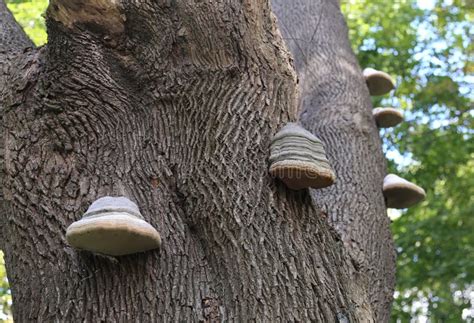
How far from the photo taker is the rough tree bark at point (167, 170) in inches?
97.4

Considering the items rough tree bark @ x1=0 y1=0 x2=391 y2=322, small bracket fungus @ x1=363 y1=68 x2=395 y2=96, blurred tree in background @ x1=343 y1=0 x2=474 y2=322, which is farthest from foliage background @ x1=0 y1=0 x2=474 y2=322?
rough tree bark @ x1=0 y1=0 x2=391 y2=322

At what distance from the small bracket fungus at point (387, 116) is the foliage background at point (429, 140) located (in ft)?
11.1

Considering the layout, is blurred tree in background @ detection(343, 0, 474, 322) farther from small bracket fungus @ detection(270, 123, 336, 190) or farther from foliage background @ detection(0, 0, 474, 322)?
small bracket fungus @ detection(270, 123, 336, 190)

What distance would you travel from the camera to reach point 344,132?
4539 millimetres

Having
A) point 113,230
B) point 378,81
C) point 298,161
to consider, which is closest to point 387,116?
point 378,81

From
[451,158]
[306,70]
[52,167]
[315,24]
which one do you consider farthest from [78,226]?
[451,158]

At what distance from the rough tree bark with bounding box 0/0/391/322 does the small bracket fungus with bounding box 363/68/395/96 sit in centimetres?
299

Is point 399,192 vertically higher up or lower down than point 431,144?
lower down

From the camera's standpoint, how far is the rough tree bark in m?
2.47

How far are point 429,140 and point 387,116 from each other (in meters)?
4.09

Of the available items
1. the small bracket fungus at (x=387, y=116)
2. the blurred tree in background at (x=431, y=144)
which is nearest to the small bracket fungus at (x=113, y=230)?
the small bracket fungus at (x=387, y=116)

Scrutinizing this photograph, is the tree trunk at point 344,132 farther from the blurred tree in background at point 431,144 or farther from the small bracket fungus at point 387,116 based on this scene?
the blurred tree in background at point 431,144

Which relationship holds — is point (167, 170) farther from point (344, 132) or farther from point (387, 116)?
point (387, 116)

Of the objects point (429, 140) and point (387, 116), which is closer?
point (387, 116)
